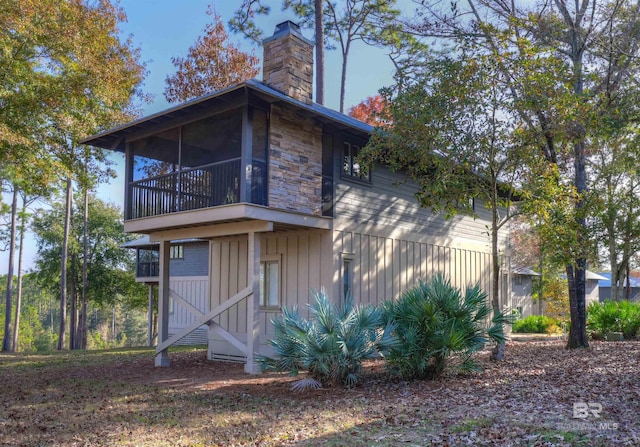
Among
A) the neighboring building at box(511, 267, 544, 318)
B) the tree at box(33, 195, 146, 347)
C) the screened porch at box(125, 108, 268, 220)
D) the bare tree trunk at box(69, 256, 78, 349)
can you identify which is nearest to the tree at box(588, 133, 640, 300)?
the neighboring building at box(511, 267, 544, 318)

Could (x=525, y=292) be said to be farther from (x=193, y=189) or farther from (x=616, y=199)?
(x=193, y=189)

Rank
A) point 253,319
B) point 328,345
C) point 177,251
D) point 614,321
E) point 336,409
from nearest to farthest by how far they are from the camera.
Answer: point 336,409, point 328,345, point 253,319, point 614,321, point 177,251

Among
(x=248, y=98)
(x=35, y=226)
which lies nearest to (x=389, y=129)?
(x=248, y=98)

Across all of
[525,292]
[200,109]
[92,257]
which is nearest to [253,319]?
[200,109]

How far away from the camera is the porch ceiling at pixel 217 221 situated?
390 inches

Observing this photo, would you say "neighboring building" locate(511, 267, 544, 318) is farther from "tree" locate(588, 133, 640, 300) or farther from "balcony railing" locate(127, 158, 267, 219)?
"balcony railing" locate(127, 158, 267, 219)

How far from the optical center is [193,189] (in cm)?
1111

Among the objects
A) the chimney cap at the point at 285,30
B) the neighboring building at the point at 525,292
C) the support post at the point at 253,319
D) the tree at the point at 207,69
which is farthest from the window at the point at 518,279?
the support post at the point at 253,319

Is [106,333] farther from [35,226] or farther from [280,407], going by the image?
[280,407]

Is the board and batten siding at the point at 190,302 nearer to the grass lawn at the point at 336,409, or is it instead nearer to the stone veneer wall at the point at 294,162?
the grass lawn at the point at 336,409

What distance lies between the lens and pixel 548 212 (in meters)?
10.9

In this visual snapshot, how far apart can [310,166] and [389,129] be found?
181 centimetres

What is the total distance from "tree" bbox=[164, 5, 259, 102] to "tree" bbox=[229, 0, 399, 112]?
120 cm

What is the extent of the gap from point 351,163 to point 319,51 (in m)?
10.5
